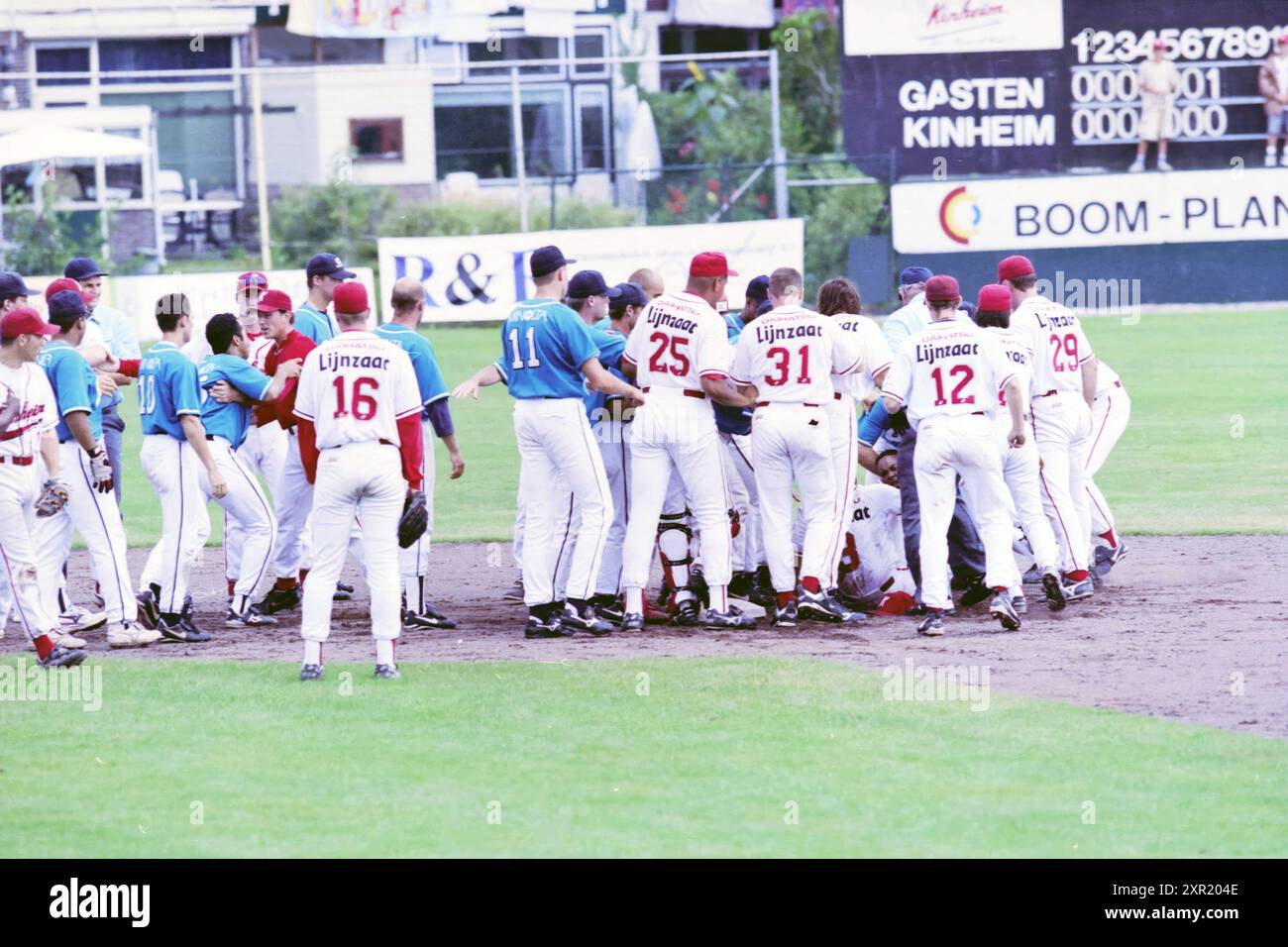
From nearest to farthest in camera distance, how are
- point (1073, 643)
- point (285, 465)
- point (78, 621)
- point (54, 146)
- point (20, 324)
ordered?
point (20, 324)
point (1073, 643)
point (78, 621)
point (285, 465)
point (54, 146)

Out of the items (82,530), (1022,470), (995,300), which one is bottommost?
(82,530)

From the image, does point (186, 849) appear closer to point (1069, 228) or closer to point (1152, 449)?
point (1152, 449)

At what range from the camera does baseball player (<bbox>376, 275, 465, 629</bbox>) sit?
34.2 ft

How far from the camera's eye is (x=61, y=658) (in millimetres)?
9367

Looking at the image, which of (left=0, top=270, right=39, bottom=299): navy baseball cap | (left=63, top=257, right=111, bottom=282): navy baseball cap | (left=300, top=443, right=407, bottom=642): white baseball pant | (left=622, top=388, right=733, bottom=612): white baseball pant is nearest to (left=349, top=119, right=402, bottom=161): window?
(left=63, top=257, right=111, bottom=282): navy baseball cap

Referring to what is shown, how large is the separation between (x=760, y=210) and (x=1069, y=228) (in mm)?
5427

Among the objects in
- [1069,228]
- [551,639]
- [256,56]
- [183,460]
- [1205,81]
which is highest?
[256,56]

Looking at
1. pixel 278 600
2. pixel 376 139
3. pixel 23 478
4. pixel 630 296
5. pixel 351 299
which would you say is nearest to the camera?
pixel 351 299

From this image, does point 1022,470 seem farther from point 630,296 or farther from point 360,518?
point 360,518

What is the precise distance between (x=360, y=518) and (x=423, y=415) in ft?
4.61

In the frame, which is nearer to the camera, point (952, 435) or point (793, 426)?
point (952, 435)

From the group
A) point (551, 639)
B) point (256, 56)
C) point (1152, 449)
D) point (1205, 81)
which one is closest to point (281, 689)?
point (551, 639)

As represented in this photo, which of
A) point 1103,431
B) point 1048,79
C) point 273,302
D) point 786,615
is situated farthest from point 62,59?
point 786,615
